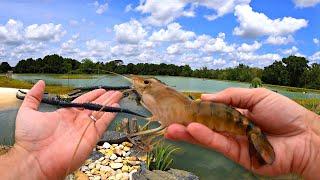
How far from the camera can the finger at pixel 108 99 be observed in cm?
208

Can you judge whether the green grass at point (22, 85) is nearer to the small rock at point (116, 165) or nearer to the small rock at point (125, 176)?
the small rock at point (116, 165)

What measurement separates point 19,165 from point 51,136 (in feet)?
0.70

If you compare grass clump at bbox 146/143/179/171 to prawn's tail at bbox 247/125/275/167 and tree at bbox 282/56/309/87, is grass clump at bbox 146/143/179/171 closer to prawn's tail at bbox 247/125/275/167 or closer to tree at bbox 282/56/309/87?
prawn's tail at bbox 247/125/275/167

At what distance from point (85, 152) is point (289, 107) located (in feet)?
3.38

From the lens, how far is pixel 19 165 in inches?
77.4

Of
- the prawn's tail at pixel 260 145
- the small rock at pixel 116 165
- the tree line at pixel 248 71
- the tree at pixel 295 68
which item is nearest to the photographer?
the prawn's tail at pixel 260 145

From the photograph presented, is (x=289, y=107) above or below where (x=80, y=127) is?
above

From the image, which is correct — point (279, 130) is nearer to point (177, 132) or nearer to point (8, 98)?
point (177, 132)

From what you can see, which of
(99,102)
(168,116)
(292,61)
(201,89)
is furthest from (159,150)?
(292,61)

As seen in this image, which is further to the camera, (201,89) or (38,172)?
(201,89)

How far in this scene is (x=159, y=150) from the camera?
7.33m

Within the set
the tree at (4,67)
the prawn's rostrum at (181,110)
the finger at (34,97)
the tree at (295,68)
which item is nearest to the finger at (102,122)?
the finger at (34,97)

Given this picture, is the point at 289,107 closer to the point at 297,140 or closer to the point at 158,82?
the point at 297,140

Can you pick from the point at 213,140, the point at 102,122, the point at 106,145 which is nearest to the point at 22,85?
the point at 106,145
